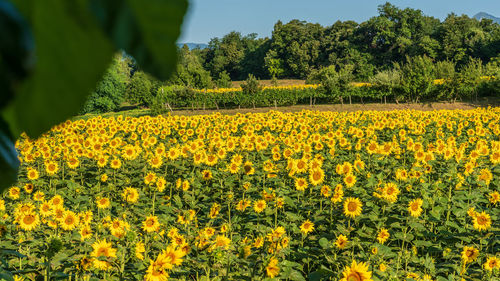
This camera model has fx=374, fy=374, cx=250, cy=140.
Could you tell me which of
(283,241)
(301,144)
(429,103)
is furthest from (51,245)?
(429,103)

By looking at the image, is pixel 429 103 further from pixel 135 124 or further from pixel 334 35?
pixel 334 35

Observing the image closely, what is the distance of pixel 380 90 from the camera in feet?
75.2

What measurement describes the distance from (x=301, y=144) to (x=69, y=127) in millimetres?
4646

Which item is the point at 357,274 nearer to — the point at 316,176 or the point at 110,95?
the point at 316,176

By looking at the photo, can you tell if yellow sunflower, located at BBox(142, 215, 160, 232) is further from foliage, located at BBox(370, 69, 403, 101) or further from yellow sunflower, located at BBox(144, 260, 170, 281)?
foliage, located at BBox(370, 69, 403, 101)

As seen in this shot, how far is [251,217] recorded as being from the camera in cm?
402

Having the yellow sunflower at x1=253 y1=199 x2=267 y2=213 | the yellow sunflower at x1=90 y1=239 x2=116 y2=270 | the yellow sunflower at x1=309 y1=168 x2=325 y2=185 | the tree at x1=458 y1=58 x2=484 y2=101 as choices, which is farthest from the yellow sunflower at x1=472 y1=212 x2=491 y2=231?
the tree at x1=458 y1=58 x2=484 y2=101

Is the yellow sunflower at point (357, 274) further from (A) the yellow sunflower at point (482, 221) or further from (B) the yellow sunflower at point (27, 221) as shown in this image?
(B) the yellow sunflower at point (27, 221)

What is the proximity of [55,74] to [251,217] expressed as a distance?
397cm

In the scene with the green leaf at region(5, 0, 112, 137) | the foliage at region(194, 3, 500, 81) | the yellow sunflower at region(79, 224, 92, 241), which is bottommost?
the yellow sunflower at region(79, 224, 92, 241)

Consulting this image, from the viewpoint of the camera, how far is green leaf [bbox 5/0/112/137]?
14 centimetres

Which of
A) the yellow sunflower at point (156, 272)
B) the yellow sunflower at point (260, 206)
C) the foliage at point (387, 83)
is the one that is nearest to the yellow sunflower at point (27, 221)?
the yellow sunflower at point (156, 272)

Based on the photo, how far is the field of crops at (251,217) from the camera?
229 centimetres

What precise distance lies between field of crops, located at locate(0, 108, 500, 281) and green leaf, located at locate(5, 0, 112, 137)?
0.03m
